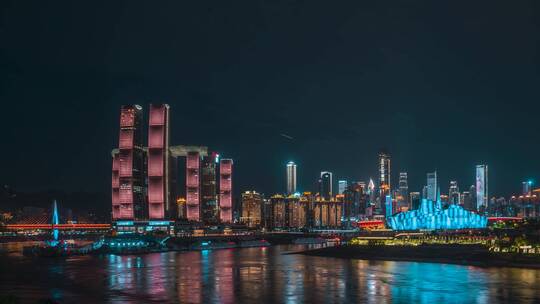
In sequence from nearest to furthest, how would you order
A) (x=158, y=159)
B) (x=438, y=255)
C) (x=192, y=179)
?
(x=438, y=255) < (x=158, y=159) < (x=192, y=179)

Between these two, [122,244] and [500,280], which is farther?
[122,244]

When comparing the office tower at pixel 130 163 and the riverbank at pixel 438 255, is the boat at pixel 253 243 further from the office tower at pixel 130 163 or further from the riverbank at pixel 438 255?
the riverbank at pixel 438 255

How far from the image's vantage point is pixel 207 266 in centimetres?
7525

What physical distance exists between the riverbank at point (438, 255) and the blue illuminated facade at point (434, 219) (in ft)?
251

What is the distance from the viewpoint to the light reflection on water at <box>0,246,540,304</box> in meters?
44.2

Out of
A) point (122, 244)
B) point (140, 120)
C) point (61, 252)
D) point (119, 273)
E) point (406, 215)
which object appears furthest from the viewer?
point (406, 215)

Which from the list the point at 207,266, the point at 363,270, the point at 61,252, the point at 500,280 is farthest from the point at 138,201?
the point at 500,280

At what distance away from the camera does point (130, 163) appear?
157375 millimetres

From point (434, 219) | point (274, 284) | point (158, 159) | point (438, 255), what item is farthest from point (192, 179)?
point (274, 284)

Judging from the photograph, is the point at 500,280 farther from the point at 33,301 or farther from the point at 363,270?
the point at 33,301

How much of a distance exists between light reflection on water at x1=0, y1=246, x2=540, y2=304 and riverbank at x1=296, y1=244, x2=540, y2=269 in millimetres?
4398

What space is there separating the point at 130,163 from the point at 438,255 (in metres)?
92.9

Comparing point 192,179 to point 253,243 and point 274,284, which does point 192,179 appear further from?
point 274,284

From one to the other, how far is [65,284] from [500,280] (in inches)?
1401
